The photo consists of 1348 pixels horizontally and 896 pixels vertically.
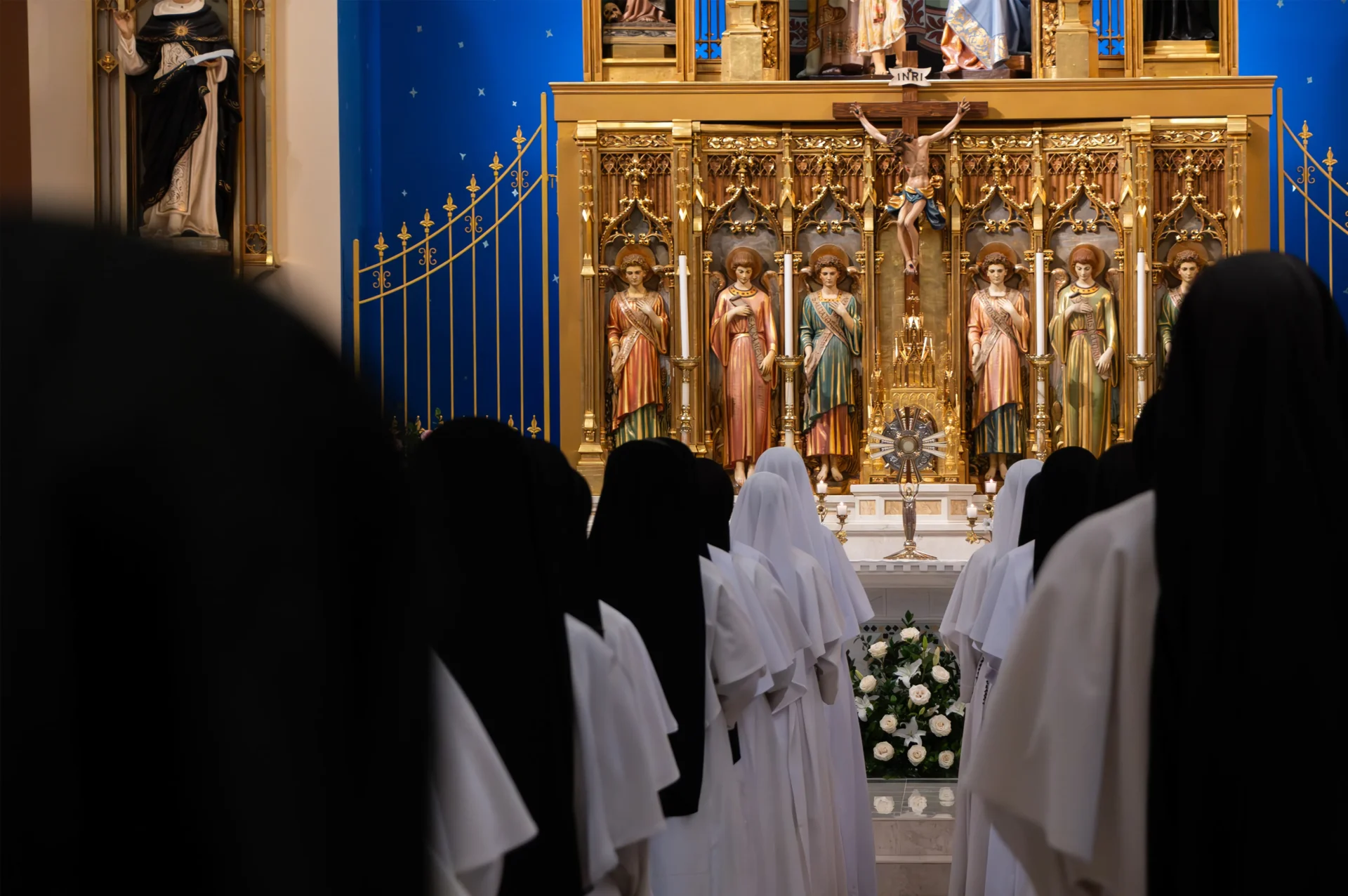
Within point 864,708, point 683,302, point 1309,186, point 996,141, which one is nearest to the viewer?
point 864,708

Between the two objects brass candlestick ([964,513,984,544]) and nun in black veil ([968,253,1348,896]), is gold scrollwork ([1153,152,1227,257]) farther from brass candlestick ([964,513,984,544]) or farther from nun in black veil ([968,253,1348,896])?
nun in black veil ([968,253,1348,896])

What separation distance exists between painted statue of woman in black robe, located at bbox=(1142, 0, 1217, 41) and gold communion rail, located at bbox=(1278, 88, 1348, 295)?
0.76 m

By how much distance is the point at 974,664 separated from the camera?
6121mm

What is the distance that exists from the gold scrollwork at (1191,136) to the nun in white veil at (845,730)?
518 cm

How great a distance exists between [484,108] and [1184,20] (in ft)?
20.3

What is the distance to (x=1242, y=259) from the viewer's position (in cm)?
215

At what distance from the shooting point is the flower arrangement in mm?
7180

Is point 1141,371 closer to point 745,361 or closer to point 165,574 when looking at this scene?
point 745,361

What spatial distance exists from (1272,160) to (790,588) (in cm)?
915

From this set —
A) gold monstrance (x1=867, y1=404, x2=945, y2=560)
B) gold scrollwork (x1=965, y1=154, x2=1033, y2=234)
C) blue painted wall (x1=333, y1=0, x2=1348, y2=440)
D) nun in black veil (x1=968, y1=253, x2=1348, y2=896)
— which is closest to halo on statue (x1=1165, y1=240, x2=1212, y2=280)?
gold scrollwork (x1=965, y1=154, x2=1033, y2=234)

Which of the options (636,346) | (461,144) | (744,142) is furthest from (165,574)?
(461,144)

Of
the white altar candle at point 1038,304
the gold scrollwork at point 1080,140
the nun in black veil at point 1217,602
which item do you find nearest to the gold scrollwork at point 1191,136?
the gold scrollwork at point 1080,140

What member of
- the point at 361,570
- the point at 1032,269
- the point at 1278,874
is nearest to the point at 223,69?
the point at 1032,269

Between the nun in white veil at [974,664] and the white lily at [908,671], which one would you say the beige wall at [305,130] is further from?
the nun in white veil at [974,664]
